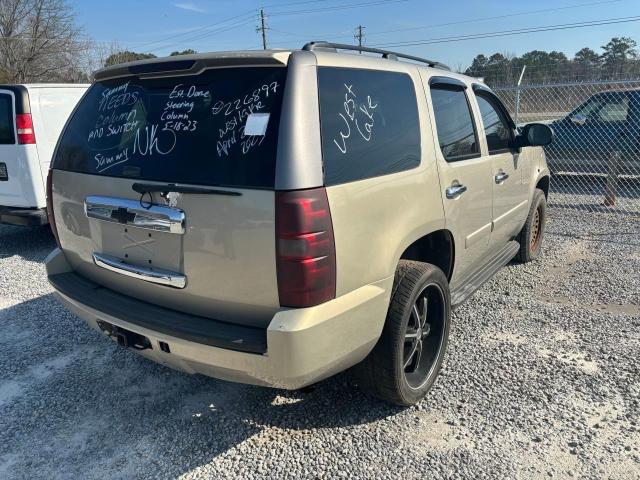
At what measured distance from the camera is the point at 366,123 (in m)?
2.58

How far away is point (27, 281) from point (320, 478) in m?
4.22

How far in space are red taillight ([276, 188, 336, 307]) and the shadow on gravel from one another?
5.07 m

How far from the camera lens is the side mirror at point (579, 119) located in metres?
9.69

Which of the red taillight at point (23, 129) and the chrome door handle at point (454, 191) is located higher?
the red taillight at point (23, 129)

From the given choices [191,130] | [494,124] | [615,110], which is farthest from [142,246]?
[615,110]

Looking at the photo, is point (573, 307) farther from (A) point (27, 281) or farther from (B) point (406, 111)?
(A) point (27, 281)

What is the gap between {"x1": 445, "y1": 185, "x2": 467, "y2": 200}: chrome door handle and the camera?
3.19m

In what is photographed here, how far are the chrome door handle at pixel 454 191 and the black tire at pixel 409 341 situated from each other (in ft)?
1.70

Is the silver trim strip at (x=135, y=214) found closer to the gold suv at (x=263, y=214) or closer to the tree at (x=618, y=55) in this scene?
the gold suv at (x=263, y=214)

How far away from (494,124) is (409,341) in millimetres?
2198

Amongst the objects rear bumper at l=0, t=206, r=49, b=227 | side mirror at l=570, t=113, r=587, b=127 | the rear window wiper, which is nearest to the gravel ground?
the rear window wiper

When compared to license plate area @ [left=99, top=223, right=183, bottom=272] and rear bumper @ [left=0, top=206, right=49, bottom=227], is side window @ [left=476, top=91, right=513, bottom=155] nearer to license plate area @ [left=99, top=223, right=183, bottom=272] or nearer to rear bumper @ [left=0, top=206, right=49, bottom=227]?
license plate area @ [left=99, top=223, right=183, bottom=272]

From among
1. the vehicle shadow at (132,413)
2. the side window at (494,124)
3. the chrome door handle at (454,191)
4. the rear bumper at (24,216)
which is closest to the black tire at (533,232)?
the side window at (494,124)

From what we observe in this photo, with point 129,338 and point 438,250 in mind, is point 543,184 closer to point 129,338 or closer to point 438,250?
point 438,250
